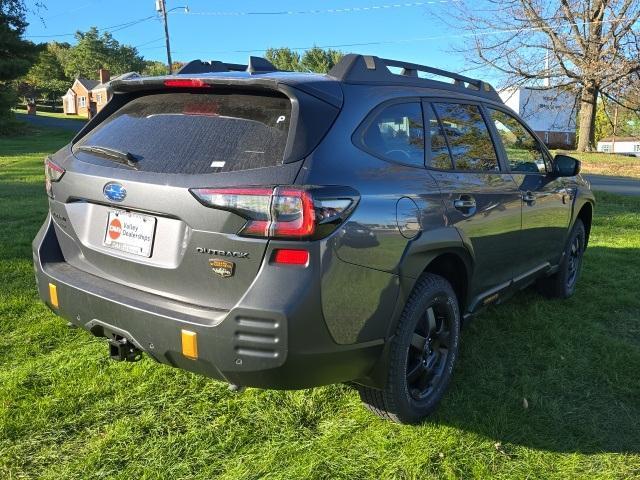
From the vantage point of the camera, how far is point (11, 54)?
31578 mm

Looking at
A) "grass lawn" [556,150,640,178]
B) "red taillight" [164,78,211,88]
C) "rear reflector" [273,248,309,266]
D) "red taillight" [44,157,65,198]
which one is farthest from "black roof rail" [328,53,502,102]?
"grass lawn" [556,150,640,178]

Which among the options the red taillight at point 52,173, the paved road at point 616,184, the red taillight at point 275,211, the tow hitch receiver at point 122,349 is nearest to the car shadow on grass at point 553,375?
the red taillight at point 275,211

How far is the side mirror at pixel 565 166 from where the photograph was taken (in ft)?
15.1

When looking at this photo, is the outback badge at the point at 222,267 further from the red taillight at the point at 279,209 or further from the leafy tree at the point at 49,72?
the leafy tree at the point at 49,72

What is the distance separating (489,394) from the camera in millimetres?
3377

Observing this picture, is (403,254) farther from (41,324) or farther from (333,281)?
(41,324)

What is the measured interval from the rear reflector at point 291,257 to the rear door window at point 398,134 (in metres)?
0.71

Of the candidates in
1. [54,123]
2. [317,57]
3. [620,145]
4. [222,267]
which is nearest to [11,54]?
[54,123]

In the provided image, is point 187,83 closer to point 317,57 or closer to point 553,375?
point 553,375

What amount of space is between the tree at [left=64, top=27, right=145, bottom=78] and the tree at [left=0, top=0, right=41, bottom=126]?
53685mm

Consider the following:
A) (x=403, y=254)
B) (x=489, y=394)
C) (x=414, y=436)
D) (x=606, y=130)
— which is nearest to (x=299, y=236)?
(x=403, y=254)

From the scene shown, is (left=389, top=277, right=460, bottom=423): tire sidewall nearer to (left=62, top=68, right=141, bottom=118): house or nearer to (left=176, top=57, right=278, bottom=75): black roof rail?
(left=176, top=57, right=278, bottom=75): black roof rail

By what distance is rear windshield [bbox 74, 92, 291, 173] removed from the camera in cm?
242

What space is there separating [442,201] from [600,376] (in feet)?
5.68
